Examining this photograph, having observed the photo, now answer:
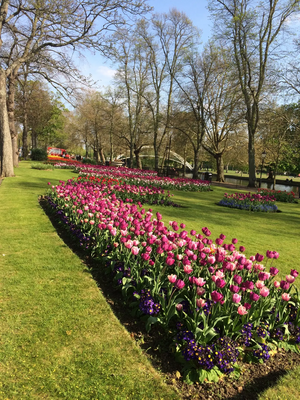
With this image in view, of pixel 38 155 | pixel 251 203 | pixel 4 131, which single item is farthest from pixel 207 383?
pixel 38 155

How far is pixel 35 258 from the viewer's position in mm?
4371

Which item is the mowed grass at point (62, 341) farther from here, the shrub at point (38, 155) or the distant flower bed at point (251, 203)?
the shrub at point (38, 155)

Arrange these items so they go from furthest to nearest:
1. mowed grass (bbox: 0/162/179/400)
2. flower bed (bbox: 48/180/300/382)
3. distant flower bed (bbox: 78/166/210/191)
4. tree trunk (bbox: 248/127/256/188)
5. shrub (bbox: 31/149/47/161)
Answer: shrub (bbox: 31/149/47/161), tree trunk (bbox: 248/127/256/188), distant flower bed (bbox: 78/166/210/191), flower bed (bbox: 48/180/300/382), mowed grass (bbox: 0/162/179/400)

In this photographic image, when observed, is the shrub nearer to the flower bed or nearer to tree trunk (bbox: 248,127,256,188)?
tree trunk (bbox: 248,127,256,188)

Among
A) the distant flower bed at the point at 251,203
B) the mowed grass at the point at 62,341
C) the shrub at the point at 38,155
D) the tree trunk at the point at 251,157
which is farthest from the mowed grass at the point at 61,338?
the shrub at the point at 38,155

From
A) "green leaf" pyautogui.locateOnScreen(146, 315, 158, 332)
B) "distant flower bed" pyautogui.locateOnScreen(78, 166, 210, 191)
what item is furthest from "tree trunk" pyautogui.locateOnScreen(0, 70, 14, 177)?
"green leaf" pyautogui.locateOnScreen(146, 315, 158, 332)

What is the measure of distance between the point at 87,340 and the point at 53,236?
3.38 meters

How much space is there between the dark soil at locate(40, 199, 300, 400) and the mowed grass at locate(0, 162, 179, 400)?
10 centimetres

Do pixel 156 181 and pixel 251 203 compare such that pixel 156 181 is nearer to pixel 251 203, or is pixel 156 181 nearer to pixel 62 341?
pixel 251 203

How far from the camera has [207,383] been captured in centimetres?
217

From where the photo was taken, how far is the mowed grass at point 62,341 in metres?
2.05

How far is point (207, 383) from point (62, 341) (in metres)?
1.36

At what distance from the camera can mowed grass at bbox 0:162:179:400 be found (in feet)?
6.72

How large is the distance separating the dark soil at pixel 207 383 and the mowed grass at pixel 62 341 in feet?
0.33
